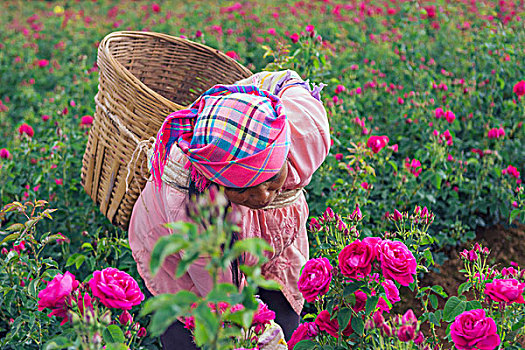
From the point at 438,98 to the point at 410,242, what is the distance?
5.87 feet

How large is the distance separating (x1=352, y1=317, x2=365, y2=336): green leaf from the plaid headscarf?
420 mm

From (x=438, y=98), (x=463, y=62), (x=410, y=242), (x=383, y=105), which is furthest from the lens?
(x=463, y=62)

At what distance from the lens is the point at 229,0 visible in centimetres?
604

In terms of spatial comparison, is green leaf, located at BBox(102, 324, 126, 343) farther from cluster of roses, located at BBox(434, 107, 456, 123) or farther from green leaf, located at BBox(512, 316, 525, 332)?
cluster of roses, located at BBox(434, 107, 456, 123)

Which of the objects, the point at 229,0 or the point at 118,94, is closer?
the point at 118,94

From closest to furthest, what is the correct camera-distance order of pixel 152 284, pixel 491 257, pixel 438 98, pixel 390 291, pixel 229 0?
pixel 390 291
pixel 152 284
pixel 491 257
pixel 438 98
pixel 229 0

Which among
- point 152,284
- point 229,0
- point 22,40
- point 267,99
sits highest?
point 267,99

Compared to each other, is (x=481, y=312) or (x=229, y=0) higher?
(x=481, y=312)

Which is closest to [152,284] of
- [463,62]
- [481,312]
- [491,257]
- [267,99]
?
[267,99]

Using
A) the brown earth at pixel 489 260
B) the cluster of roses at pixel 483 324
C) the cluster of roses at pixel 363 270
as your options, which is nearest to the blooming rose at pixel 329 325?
the cluster of roses at pixel 363 270

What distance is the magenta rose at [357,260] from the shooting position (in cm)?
125

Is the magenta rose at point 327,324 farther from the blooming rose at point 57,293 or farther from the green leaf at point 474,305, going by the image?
the blooming rose at point 57,293

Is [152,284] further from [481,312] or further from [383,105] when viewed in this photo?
[383,105]

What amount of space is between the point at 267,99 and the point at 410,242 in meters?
0.63
